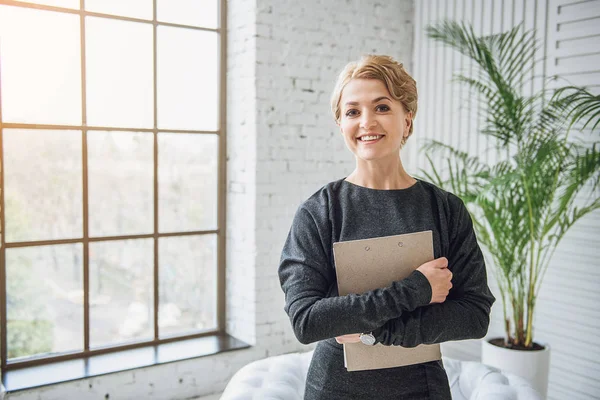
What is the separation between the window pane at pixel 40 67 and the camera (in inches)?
111

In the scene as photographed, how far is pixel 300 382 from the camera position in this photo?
A: 2.40 meters

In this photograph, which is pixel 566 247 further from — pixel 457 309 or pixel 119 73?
pixel 119 73

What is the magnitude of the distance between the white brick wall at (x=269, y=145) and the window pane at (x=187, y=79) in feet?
0.38

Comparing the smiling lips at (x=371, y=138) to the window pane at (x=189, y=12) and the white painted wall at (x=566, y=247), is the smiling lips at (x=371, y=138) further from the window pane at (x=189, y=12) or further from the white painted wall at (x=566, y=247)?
the window pane at (x=189, y=12)

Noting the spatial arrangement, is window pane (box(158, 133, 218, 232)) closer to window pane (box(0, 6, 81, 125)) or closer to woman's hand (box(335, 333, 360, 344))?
window pane (box(0, 6, 81, 125))

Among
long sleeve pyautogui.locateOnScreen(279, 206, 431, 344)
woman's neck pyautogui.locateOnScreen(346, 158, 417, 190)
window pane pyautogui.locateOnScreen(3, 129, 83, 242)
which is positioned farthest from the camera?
window pane pyautogui.locateOnScreen(3, 129, 83, 242)

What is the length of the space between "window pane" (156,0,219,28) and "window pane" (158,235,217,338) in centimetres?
123

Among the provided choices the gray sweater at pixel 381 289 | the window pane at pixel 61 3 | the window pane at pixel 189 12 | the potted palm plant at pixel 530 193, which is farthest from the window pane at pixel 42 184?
the gray sweater at pixel 381 289

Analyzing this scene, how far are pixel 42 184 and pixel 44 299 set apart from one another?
1.88ft

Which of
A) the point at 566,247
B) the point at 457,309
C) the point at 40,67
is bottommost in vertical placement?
the point at 566,247

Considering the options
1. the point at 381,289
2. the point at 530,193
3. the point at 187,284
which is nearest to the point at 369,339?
the point at 381,289

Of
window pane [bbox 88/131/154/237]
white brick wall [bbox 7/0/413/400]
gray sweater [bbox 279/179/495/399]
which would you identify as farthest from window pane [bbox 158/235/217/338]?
gray sweater [bbox 279/179/495/399]

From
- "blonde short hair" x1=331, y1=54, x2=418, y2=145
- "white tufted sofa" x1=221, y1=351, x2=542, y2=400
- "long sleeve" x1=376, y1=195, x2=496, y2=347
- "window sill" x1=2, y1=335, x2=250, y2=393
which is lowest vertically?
"window sill" x1=2, y1=335, x2=250, y2=393

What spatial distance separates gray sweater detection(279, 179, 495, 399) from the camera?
1217 mm
